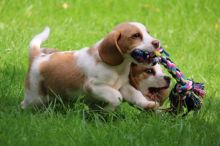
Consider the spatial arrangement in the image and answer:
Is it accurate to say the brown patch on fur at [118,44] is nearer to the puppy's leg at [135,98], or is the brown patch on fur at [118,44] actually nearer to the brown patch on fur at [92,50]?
the brown patch on fur at [92,50]

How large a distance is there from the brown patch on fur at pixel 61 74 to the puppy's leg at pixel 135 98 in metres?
0.35

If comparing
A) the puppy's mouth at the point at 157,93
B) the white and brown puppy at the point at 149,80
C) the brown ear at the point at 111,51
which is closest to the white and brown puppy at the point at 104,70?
the brown ear at the point at 111,51

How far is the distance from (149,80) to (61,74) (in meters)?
0.72

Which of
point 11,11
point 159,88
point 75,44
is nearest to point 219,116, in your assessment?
point 159,88

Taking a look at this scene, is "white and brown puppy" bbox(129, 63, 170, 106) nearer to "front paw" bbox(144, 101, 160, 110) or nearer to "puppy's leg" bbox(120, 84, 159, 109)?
"puppy's leg" bbox(120, 84, 159, 109)

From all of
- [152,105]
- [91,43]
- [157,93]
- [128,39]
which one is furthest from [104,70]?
[91,43]

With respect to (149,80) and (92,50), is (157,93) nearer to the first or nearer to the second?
(149,80)

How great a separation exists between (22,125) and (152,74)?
1243mm

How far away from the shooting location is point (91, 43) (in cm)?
797

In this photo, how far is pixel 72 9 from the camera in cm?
996

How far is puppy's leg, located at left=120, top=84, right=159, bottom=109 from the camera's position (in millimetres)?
5219

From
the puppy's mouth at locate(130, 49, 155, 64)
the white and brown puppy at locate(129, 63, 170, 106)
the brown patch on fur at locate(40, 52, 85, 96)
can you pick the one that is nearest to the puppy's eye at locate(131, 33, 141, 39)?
the puppy's mouth at locate(130, 49, 155, 64)

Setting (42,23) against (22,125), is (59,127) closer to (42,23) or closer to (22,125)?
(22,125)

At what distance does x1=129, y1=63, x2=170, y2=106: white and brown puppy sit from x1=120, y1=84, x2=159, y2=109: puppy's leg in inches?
5.7
